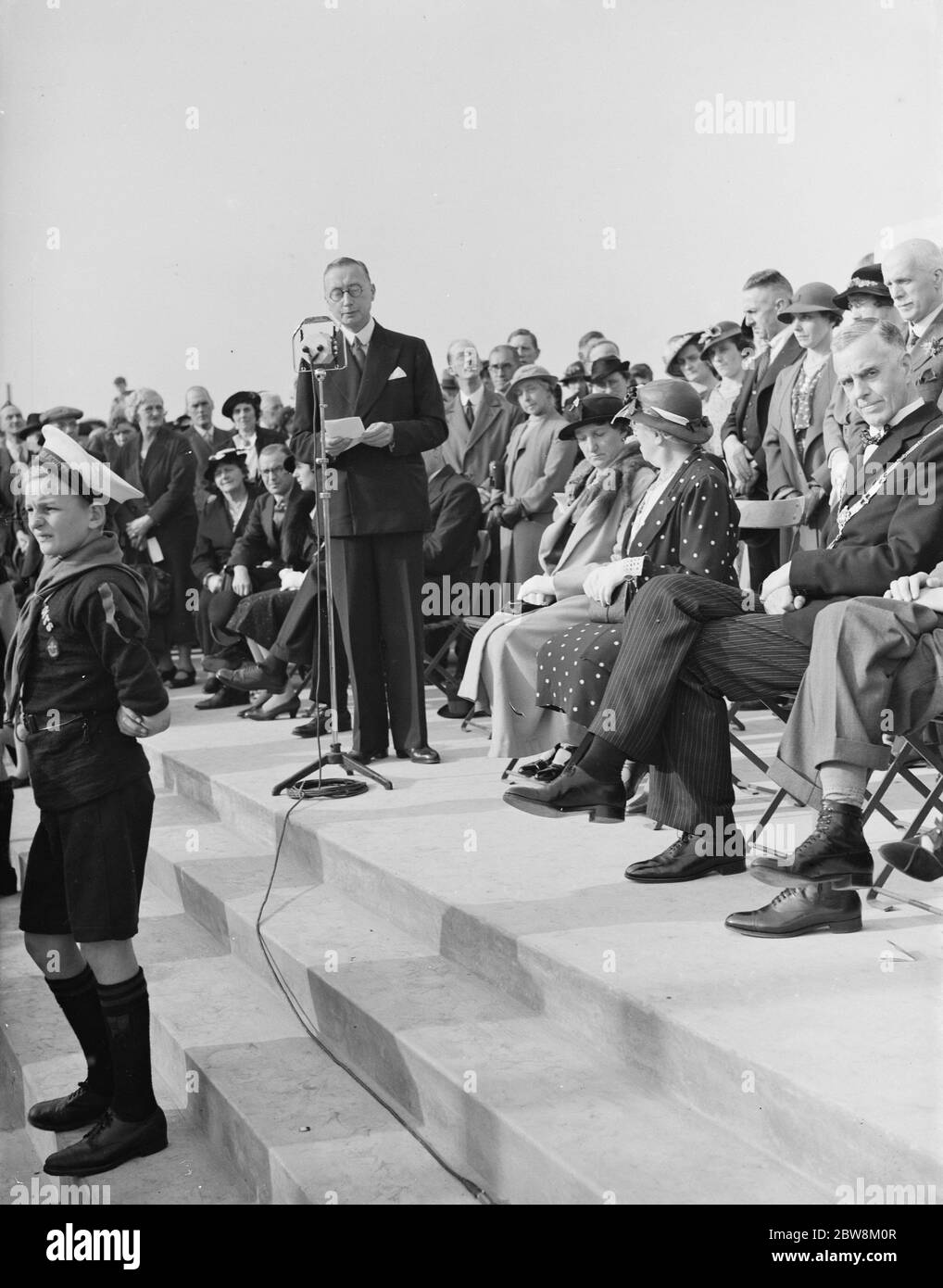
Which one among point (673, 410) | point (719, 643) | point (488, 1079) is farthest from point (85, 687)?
point (673, 410)

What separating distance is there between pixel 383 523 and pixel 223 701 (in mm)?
2743

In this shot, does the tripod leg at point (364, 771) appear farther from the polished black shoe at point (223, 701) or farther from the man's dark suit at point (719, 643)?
the polished black shoe at point (223, 701)

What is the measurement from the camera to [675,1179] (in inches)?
94.0

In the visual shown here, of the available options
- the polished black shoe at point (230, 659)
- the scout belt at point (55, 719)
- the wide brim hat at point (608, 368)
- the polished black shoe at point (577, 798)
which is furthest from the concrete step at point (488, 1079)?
the wide brim hat at point (608, 368)

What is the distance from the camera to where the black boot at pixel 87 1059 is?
322 cm

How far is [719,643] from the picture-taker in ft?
12.5

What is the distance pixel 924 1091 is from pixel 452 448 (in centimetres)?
665

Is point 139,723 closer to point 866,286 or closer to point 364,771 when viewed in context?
point 364,771

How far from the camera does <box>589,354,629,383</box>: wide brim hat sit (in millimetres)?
7719

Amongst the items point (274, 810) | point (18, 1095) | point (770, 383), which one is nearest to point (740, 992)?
point (18, 1095)

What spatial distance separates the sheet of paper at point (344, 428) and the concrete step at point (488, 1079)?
1.98 metres

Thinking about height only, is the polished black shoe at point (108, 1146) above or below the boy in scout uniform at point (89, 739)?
below

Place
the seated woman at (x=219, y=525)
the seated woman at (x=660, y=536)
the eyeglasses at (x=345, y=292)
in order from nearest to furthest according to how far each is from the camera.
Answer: the seated woman at (x=660, y=536)
the eyeglasses at (x=345, y=292)
the seated woman at (x=219, y=525)
